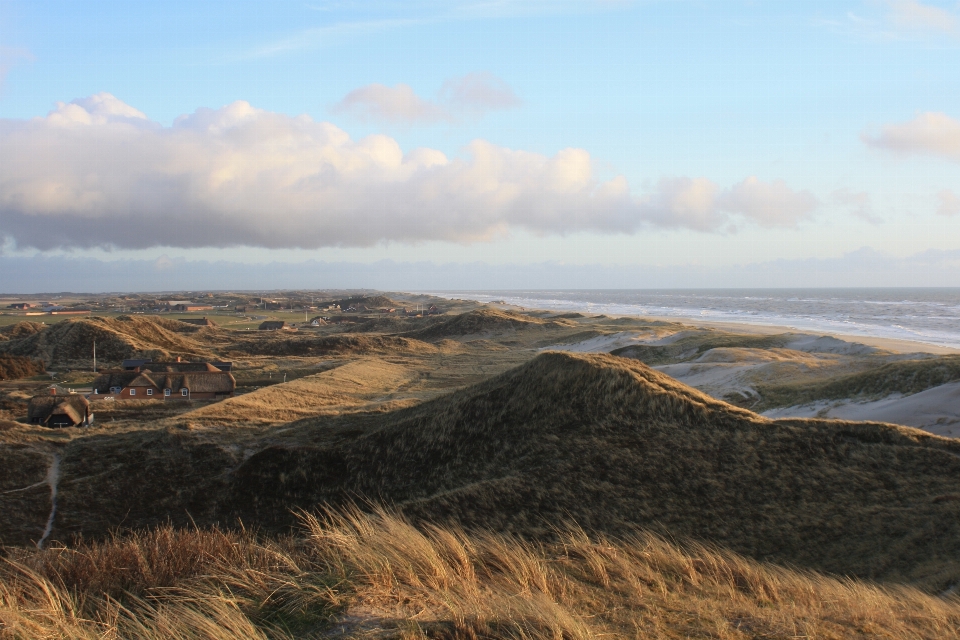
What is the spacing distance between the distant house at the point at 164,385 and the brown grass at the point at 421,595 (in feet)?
122

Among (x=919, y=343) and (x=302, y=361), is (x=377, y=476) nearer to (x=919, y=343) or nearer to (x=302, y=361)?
(x=302, y=361)

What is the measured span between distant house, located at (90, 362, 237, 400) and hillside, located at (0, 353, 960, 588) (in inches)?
845

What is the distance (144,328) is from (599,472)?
76.1m

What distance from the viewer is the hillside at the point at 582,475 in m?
11.7

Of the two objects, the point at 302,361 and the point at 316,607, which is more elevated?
the point at 316,607

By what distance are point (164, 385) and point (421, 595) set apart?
4235 centimetres

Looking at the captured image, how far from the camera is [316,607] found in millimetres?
6324

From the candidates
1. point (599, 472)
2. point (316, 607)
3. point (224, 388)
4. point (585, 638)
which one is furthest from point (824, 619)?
point (224, 388)

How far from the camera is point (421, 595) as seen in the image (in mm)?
6391

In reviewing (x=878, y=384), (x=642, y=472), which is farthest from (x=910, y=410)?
(x=642, y=472)

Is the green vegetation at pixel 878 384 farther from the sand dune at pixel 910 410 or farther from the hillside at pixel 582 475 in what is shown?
the hillside at pixel 582 475

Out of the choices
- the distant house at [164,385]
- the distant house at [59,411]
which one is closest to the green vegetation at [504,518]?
the distant house at [59,411]

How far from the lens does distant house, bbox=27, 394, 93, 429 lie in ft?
105

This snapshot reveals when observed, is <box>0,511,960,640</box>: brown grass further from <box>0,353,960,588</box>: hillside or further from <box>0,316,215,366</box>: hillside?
<box>0,316,215,366</box>: hillside
